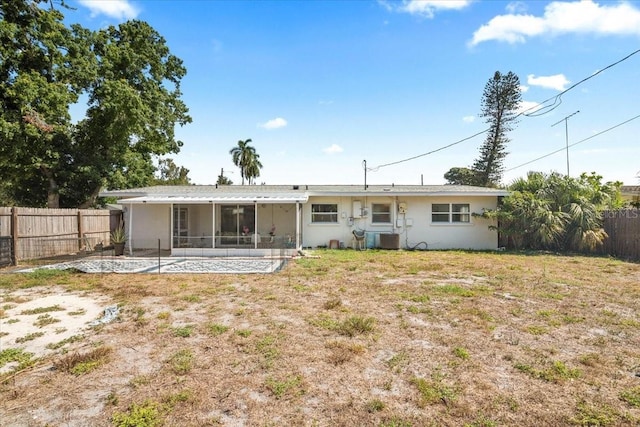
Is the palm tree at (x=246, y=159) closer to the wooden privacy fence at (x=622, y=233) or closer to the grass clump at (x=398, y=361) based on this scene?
the wooden privacy fence at (x=622, y=233)

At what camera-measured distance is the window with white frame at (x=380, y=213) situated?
1694 centimetres

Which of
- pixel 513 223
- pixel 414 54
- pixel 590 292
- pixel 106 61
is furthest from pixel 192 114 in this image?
pixel 590 292

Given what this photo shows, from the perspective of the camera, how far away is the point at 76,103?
63.3 ft

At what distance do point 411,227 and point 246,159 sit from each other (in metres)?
35.2

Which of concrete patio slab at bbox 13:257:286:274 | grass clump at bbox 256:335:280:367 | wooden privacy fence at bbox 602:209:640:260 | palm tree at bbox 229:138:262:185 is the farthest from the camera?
palm tree at bbox 229:138:262:185

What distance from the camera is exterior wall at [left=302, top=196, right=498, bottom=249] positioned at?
660 inches

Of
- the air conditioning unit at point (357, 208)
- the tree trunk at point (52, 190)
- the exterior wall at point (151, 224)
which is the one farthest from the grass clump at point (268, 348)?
the tree trunk at point (52, 190)

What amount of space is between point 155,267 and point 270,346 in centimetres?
825

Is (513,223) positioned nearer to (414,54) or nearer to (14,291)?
(414,54)

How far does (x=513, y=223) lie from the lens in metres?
16.0

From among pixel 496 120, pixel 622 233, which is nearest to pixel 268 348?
pixel 622 233

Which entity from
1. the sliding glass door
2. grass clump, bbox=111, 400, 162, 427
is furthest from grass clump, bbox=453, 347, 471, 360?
the sliding glass door

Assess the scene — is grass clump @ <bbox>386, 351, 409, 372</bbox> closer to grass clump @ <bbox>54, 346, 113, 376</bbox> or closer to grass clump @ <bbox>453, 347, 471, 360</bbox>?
grass clump @ <bbox>453, 347, 471, 360</bbox>

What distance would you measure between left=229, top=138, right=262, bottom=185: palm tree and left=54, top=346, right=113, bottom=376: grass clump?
4431cm
